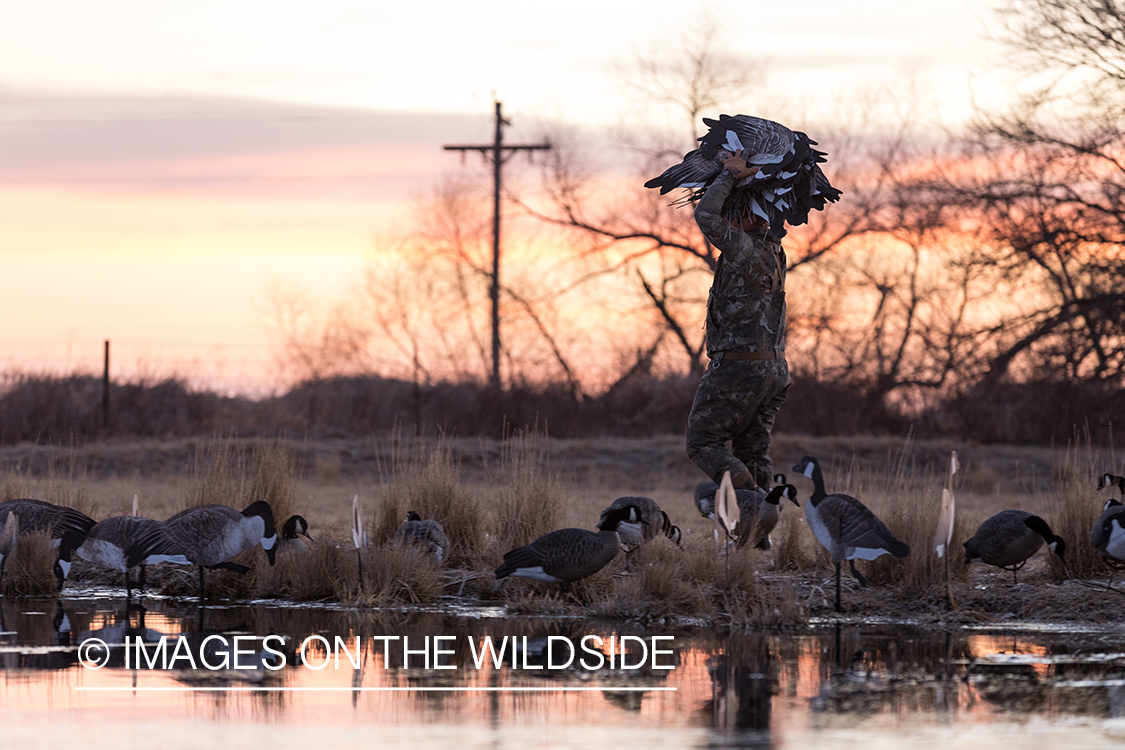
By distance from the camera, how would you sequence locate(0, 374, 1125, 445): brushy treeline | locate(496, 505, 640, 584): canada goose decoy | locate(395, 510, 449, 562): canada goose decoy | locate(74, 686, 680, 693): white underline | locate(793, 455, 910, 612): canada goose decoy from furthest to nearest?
locate(0, 374, 1125, 445): brushy treeline → locate(395, 510, 449, 562): canada goose decoy → locate(496, 505, 640, 584): canada goose decoy → locate(793, 455, 910, 612): canada goose decoy → locate(74, 686, 680, 693): white underline

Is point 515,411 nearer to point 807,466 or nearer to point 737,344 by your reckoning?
point 737,344

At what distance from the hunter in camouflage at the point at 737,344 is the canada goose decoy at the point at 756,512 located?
0.42 ft

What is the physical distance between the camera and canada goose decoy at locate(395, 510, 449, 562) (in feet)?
32.8

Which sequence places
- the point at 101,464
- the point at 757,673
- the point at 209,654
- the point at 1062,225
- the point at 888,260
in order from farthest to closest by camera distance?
the point at 888,260, the point at 1062,225, the point at 101,464, the point at 209,654, the point at 757,673

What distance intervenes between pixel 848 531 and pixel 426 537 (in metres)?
3.14

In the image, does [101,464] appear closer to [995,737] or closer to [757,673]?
[757,673]

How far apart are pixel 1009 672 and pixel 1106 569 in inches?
148

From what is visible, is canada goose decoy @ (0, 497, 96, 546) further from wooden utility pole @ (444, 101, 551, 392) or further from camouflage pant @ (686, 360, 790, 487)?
wooden utility pole @ (444, 101, 551, 392)

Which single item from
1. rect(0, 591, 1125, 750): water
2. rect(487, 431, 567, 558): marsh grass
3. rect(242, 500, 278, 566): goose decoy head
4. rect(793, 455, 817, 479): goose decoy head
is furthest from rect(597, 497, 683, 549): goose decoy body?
rect(242, 500, 278, 566): goose decoy head

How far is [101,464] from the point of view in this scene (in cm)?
2481

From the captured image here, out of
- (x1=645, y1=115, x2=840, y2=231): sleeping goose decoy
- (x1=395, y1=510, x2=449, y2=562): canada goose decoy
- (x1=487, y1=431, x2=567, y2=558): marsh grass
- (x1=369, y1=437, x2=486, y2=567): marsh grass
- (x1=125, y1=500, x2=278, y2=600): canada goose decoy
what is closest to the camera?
(x1=125, y1=500, x2=278, y2=600): canada goose decoy

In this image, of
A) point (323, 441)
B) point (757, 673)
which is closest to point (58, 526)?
point (757, 673)

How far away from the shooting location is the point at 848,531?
8859 mm

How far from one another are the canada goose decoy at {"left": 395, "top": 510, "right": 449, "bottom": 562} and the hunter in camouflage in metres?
1.98
